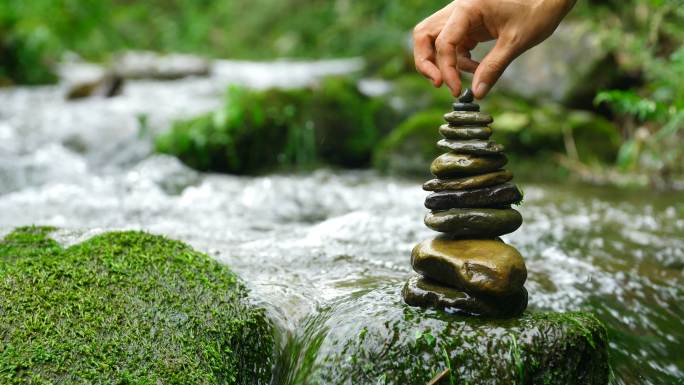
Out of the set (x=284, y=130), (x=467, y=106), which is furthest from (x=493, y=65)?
(x=284, y=130)

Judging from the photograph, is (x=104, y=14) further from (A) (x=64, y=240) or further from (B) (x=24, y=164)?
(A) (x=64, y=240)

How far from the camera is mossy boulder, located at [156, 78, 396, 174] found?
7.76m

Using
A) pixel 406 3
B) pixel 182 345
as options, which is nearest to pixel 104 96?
pixel 182 345

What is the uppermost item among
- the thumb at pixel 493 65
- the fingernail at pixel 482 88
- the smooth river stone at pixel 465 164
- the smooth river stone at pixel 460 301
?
the thumb at pixel 493 65

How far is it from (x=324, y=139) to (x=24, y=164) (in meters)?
3.92

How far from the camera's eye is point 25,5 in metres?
15.0

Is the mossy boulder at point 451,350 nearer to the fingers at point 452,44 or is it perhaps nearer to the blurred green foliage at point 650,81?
the fingers at point 452,44

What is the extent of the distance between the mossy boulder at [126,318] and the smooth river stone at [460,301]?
0.67m

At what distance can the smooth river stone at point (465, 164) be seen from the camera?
8.03 ft

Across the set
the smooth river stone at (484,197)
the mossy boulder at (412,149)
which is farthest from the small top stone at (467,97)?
the mossy boulder at (412,149)

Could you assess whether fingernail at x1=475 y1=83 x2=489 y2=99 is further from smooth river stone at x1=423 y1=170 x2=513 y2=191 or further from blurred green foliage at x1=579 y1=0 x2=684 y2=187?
blurred green foliage at x1=579 y1=0 x2=684 y2=187

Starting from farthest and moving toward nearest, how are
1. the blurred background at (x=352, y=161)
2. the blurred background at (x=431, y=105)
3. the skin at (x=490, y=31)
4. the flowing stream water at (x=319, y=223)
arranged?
the blurred background at (x=431, y=105) → the blurred background at (x=352, y=161) → the flowing stream water at (x=319, y=223) → the skin at (x=490, y=31)

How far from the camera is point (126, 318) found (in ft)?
7.93

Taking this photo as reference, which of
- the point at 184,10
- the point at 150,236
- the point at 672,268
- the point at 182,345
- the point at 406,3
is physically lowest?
the point at 672,268
